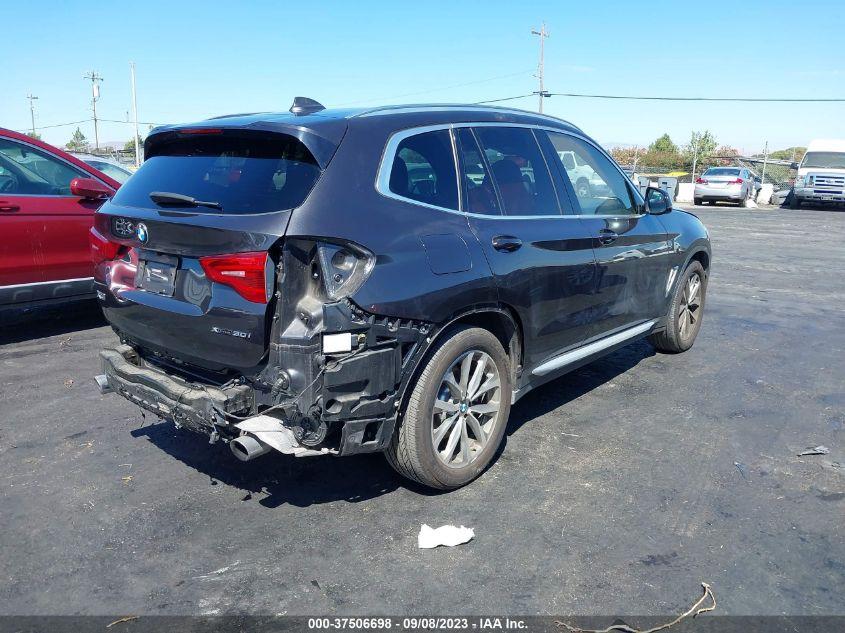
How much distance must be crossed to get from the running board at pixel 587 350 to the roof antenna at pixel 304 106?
193cm

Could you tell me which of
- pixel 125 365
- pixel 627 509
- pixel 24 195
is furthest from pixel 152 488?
pixel 24 195

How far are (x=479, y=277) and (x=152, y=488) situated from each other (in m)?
2.04

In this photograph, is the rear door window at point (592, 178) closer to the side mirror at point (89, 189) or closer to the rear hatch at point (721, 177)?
the side mirror at point (89, 189)

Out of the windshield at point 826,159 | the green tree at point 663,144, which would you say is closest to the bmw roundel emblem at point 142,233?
the windshield at point 826,159

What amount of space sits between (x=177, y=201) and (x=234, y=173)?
0.32 meters

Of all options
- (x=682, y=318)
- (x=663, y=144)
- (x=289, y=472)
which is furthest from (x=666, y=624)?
(x=663, y=144)

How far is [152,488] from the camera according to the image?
12.6 feet

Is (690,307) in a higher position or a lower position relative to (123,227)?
lower

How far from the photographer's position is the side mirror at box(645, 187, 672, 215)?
18.4 ft

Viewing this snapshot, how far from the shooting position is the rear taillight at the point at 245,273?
3.08m

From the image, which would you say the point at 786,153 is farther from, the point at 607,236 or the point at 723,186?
the point at 607,236

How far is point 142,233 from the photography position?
11.6 ft

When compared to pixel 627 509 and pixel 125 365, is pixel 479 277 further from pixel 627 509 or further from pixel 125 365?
pixel 125 365

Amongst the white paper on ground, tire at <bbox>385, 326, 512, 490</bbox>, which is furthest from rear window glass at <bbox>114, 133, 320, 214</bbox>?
the white paper on ground
